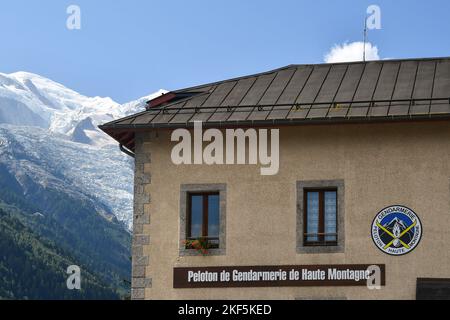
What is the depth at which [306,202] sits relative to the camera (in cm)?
3322

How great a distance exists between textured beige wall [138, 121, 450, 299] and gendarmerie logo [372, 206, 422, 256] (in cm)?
17

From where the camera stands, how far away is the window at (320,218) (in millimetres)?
32719

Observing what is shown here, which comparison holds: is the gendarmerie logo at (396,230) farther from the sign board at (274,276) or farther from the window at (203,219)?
the window at (203,219)

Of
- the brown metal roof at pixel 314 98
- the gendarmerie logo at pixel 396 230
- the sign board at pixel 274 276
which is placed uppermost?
the brown metal roof at pixel 314 98

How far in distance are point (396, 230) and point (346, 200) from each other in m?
1.70

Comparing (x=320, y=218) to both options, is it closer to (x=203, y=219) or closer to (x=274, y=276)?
(x=274, y=276)

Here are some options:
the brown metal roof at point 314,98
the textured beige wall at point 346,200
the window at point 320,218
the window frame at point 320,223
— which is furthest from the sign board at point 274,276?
the brown metal roof at point 314,98

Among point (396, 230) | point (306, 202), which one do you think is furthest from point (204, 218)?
point (396, 230)

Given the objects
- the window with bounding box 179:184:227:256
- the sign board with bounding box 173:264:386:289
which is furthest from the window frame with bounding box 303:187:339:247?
the window with bounding box 179:184:227:256

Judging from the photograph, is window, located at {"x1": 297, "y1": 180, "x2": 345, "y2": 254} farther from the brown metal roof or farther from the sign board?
the brown metal roof

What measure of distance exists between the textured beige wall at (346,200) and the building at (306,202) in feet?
0.10
